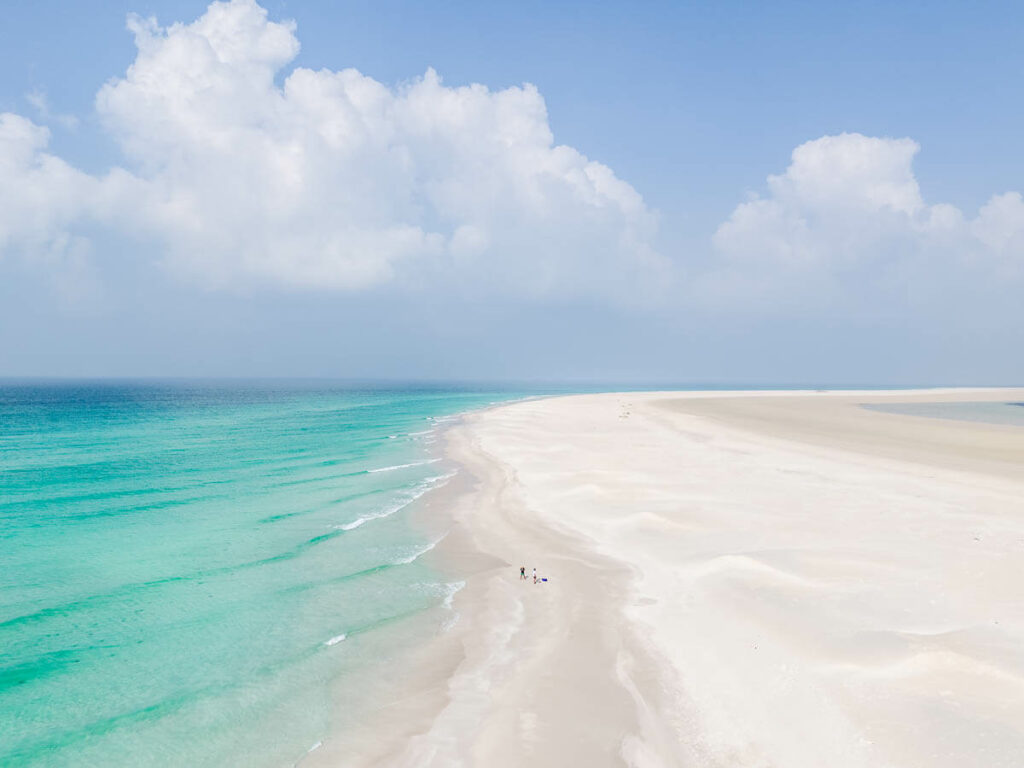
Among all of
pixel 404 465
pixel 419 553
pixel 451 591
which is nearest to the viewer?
pixel 451 591

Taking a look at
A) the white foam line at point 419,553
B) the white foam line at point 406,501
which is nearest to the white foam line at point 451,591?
the white foam line at point 419,553

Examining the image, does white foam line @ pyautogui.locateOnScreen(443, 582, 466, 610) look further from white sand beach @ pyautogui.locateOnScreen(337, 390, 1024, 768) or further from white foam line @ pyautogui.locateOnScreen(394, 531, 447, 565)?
white foam line @ pyautogui.locateOnScreen(394, 531, 447, 565)

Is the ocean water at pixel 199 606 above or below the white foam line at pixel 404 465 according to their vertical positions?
below

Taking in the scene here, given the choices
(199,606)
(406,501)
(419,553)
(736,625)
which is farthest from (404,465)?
(736,625)

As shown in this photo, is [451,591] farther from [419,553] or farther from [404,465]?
[404,465]

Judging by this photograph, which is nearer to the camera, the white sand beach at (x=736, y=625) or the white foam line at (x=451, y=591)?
the white sand beach at (x=736, y=625)

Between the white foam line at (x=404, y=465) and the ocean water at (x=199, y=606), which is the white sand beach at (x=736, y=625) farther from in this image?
the white foam line at (x=404, y=465)
